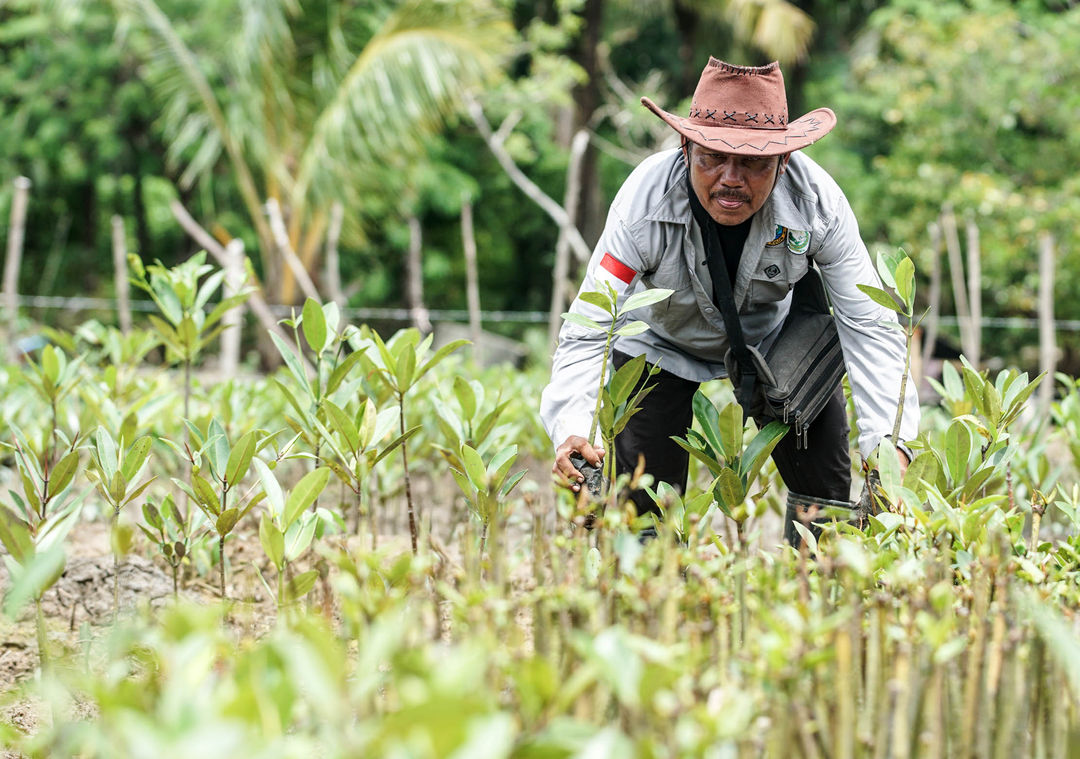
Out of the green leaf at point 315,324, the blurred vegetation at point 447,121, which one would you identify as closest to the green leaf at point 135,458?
the green leaf at point 315,324

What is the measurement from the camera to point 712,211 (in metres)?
2.70

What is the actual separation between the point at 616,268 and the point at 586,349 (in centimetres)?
23

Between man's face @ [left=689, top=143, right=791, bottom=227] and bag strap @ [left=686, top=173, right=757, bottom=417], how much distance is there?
0.07 metres

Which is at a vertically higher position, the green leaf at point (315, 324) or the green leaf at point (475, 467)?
the green leaf at point (315, 324)

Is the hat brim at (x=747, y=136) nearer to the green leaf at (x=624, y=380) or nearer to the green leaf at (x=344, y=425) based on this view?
the green leaf at (x=624, y=380)

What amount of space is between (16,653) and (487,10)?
32.0ft

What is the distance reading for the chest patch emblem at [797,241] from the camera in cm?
276

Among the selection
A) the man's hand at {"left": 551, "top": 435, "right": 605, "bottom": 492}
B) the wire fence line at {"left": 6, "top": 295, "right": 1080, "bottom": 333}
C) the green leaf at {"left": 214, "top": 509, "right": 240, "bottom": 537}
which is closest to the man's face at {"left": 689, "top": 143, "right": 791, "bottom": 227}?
the man's hand at {"left": 551, "top": 435, "right": 605, "bottom": 492}

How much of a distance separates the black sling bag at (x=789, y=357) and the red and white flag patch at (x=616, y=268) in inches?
9.7

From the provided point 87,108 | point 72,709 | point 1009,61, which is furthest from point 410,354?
point 87,108

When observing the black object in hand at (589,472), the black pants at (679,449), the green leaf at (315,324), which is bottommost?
the black pants at (679,449)

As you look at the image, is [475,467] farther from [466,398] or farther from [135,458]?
[135,458]

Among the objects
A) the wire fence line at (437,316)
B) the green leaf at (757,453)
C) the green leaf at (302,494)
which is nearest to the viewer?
the green leaf at (302,494)

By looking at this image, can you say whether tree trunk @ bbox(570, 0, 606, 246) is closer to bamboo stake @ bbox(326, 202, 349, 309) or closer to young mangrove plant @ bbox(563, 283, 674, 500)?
bamboo stake @ bbox(326, 202, 349, 309)
